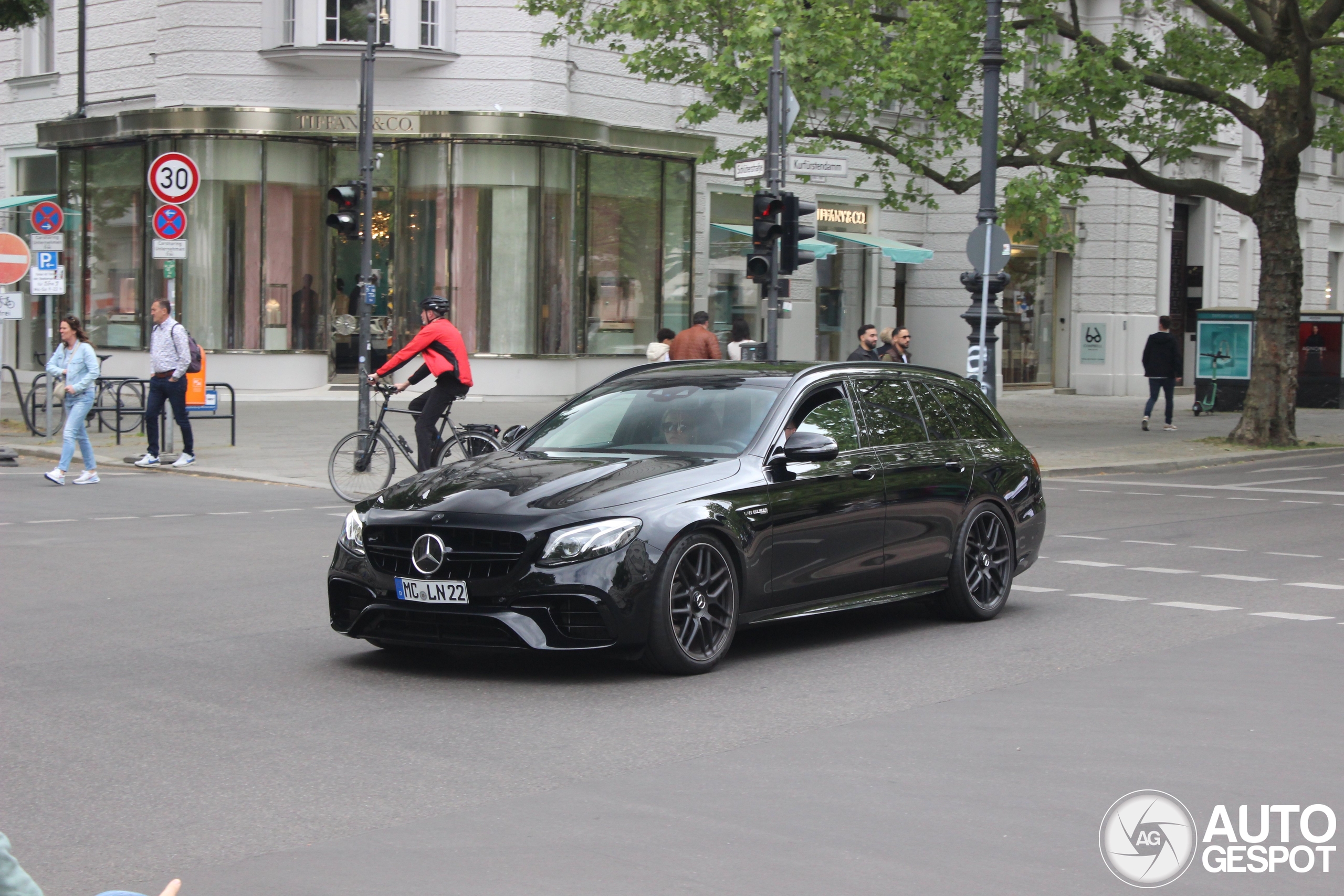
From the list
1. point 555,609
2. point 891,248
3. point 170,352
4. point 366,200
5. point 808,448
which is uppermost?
point 891,248

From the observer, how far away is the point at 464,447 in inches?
587

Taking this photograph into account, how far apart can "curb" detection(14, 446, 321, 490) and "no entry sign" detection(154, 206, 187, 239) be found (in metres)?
2.67

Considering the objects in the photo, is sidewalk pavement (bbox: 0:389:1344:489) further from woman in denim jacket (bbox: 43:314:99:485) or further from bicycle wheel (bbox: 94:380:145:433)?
woman in denim jacket (bbox: 43:314:99:485)

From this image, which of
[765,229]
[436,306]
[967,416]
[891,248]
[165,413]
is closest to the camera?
[967,416]

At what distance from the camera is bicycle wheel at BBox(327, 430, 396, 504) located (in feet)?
51.8

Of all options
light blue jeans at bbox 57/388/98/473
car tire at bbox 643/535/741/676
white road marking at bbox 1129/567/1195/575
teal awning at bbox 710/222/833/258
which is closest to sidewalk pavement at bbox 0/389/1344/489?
light blue jeans at bbox 57/388/98/473

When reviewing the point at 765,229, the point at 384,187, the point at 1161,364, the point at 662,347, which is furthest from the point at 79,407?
the point at 1161,364

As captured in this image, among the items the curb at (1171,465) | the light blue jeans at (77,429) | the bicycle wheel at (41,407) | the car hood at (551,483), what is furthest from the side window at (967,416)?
the bicycle wheel at (41,407)

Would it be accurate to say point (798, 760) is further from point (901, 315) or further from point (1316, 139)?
point (901, 315)

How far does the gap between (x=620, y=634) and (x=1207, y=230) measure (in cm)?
3747

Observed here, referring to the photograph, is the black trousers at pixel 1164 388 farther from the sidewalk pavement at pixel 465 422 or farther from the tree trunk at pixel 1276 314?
the tree trunk at pixel 1276 314

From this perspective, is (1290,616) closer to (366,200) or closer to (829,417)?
(829,417)

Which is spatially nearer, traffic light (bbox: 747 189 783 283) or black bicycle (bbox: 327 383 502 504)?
black bicycle (bbox: 327 383 502 504)

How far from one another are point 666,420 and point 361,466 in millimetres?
7801
